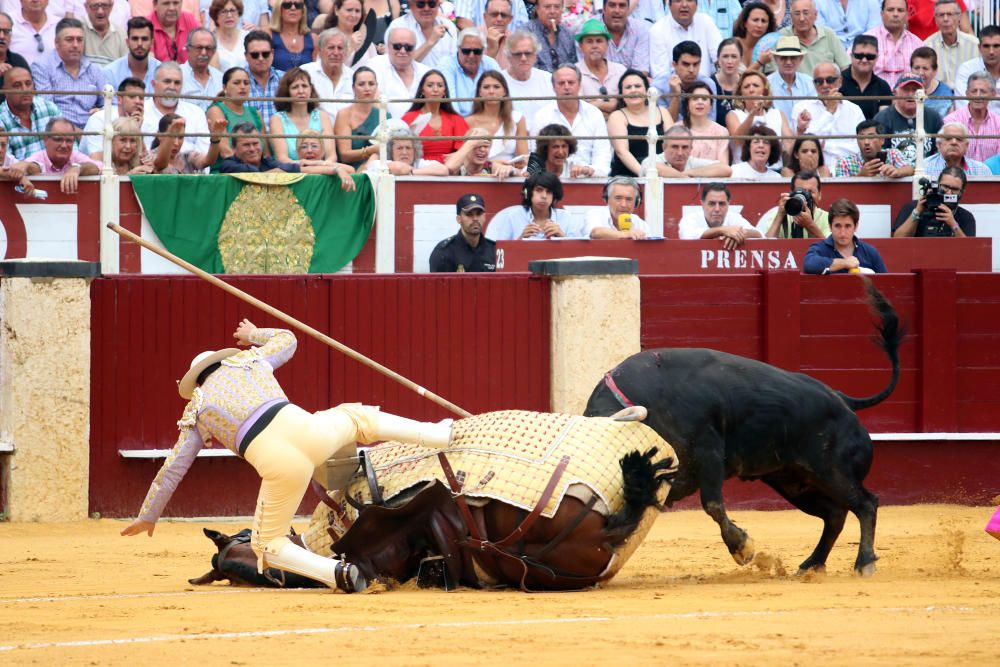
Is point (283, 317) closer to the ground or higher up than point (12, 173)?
closer to the ground

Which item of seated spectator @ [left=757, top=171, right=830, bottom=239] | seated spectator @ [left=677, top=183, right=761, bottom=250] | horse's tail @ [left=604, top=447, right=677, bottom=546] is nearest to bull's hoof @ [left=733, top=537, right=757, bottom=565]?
horse's tail @ [left=604, top=447, right=677, bottom=546]

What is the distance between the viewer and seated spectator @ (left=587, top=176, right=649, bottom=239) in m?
11.1

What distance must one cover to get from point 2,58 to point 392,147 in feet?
9.48

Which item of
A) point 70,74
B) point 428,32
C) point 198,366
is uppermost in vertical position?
point 428,32

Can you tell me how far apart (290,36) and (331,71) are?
0.80 meters

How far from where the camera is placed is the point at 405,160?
11734 millimetres

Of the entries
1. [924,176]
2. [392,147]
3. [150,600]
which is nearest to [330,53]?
[392,147]

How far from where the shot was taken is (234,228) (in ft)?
36.9

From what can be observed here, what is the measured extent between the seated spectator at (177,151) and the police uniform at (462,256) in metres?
1.85

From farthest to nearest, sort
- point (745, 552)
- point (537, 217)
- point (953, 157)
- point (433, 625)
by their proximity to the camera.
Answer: point (953, 157) < point (537, 217) < point (745, 552) < point (433, 625)

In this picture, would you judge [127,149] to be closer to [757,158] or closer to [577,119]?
[577,119]

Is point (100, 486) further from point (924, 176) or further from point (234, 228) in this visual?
point (924, 176)

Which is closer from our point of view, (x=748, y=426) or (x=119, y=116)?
(x=748, y=426)

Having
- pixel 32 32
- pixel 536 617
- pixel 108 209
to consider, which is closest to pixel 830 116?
pixel 108 209
